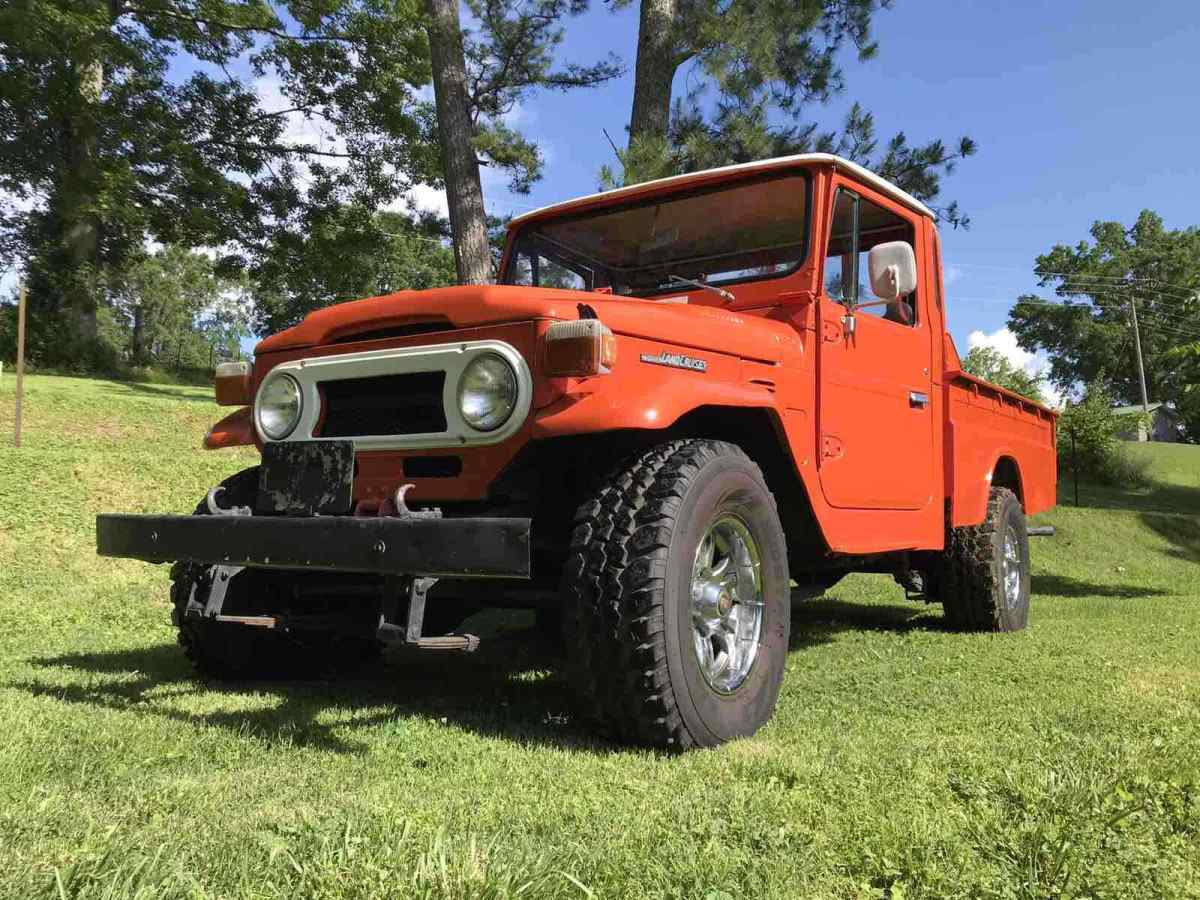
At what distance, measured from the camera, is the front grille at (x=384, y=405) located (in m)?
3.20

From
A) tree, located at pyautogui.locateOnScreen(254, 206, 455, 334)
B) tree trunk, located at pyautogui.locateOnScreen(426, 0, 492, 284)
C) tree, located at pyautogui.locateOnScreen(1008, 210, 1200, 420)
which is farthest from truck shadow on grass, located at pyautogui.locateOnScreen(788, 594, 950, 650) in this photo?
tree, located at pyautogui.locateOnScreen(1008, 210, 1200, 420)

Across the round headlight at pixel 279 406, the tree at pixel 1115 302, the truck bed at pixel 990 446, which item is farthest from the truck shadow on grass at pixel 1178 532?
the tree at pixel 1115 302

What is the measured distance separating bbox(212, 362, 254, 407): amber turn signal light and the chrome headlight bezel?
3.82 feet

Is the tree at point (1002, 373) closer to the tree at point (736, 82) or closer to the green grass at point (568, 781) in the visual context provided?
the tree at point (736, 82)

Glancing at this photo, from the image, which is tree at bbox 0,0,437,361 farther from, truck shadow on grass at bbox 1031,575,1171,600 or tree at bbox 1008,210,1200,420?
tree at bbox 1008,210,1200,420

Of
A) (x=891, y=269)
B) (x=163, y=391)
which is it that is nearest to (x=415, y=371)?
(x=891, y=269)

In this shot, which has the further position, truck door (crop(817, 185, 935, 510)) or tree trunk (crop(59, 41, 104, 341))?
tree trunk (crop(59, 41, 104, 341))

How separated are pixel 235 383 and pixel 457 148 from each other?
26.2ft

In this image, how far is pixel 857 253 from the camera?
14.6 ft

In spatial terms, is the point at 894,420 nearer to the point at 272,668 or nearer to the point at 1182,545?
the point at 272,668

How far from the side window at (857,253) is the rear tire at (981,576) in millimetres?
1593

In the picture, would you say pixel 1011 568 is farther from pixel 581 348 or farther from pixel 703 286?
pixel 581 348

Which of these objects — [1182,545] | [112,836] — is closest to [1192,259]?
[1182,545]

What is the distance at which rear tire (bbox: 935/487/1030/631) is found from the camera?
5.64 m
